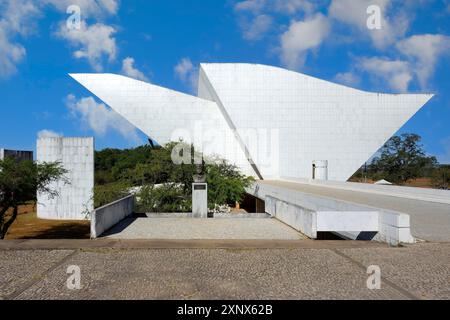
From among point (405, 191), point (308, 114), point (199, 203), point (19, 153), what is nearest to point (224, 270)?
point (199, 203)

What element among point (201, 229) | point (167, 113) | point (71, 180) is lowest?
point (201, 229)

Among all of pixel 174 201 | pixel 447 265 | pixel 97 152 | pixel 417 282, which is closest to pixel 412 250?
pixel 447 265

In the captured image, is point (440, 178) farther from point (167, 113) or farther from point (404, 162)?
point (167, 113)

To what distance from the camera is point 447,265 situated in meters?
4.82

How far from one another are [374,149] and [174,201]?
21430 millimetres

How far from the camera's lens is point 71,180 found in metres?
19.7

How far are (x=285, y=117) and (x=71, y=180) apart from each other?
57.8ft

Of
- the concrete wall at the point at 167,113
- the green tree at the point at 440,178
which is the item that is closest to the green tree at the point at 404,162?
the green tree at the point at 440,178

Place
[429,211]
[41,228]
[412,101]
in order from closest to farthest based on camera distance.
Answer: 1. [429,211]
2. [41,228]
3. [412,101]

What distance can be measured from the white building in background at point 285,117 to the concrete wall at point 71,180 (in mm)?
10496

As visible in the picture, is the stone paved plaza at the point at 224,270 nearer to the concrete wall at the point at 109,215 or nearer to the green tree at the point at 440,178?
the concrete wall at the point at 109,215

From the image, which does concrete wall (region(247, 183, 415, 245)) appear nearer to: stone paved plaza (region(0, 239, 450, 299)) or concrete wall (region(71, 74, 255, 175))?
stone paved plaza (region(0, 239, 450, 299))

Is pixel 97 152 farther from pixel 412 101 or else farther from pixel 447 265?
pixel 447 265

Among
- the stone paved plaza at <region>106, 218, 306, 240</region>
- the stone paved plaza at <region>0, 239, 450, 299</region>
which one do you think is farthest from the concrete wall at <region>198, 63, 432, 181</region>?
the stone paved plaza at <region>0, 239, 450, 299</region>
